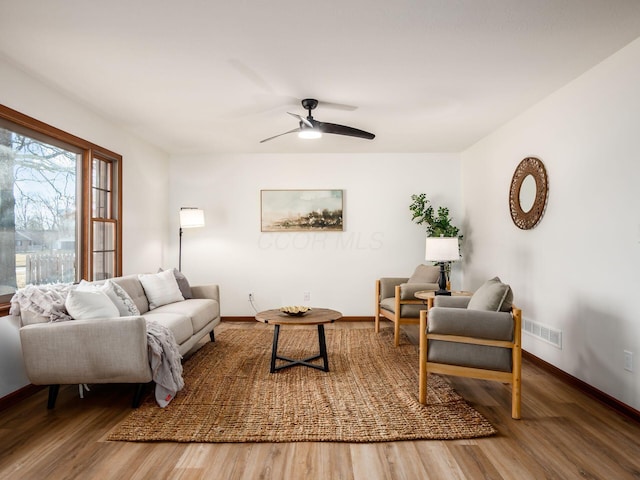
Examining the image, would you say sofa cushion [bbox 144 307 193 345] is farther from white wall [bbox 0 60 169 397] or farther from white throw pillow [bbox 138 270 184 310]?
white wall [bbox 0 60 169 397]

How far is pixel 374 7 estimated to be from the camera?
7.36ft

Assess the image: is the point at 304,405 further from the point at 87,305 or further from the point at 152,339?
the point at 87,305

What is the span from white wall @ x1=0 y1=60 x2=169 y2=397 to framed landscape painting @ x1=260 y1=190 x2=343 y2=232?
4.78ft

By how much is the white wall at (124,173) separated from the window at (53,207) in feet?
0.37

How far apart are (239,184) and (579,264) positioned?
434 cm

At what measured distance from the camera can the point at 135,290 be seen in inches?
157

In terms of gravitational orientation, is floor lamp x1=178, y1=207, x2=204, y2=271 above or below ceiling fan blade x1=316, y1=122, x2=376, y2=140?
below

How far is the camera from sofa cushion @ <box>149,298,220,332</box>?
12.7ft

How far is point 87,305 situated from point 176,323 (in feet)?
2.45

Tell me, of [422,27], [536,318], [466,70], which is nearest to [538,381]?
[536,318]

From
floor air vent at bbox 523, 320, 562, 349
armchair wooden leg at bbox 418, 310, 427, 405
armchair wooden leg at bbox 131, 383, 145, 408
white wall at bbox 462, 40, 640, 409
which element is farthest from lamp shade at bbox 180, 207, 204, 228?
floor air vent at bbox 523, 320, 562, 349

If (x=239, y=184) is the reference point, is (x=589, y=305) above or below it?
below

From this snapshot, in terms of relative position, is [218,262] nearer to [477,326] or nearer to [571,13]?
[477,326]

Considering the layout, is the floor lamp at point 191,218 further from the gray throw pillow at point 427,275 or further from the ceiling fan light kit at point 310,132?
the gray throw pillow at point 427,275
